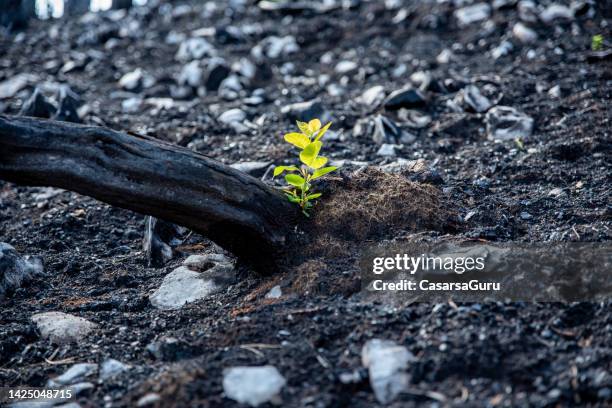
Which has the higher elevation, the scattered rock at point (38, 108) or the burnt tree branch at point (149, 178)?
the burnt tree branch at point (149, 178)

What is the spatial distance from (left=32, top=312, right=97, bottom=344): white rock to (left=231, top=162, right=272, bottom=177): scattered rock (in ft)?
5.46

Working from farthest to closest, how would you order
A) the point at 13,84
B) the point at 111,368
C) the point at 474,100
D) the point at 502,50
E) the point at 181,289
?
1. the point at 13,84
2. the point at 502,50
3. the point at 474,100
4. the point at 181,289
5. the point at 111,368

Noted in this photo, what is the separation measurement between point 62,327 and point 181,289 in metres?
0.55

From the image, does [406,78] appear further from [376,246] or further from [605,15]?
[376,246]

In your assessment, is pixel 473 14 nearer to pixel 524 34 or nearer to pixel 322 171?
pixel 524 34

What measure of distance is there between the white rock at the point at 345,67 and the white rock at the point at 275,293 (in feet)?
13.7

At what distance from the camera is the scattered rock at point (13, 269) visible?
3.18m

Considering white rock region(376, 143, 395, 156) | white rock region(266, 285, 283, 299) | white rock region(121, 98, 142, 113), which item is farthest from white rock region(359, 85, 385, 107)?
white rock region(266, 285, 283, 299)

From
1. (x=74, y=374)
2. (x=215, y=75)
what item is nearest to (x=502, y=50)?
(x=215, y=75)

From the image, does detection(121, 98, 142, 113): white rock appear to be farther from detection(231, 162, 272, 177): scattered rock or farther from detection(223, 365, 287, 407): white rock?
detection(223, 365, 287, 407): white rock

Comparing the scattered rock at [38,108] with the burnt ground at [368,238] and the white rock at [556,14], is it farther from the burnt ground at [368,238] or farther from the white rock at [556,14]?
the white rock at [556,14]

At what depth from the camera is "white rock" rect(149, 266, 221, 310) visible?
2887mm

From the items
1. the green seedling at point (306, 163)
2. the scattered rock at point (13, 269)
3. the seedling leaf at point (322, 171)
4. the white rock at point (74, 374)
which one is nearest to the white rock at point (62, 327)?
the white rock at point (74, 374)

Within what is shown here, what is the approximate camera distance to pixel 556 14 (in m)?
6.22
